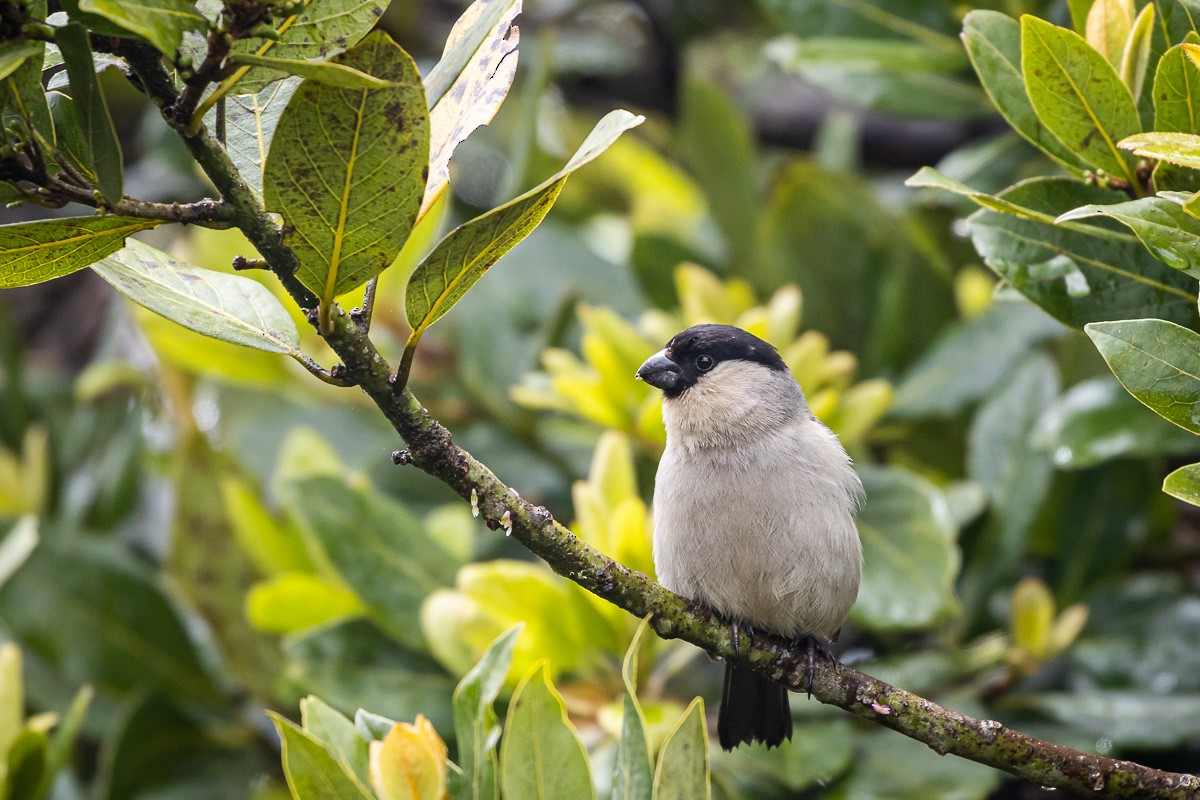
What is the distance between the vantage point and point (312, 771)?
190 centimetres

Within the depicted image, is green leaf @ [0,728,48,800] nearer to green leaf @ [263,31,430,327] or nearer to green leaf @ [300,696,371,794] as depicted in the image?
green leaf @ [300,696,371,794]

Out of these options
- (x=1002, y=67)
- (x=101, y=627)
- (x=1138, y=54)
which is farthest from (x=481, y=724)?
(x=101, y=627)

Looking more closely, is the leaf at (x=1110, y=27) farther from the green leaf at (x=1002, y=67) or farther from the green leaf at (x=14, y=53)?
the green leaf at (x=14, y=53)

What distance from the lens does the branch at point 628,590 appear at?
4.85ft

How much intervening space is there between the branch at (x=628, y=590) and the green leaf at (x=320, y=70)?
5.1 inches

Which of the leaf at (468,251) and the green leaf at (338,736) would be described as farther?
the green leaf at (338,736)

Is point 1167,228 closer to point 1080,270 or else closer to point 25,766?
point 1080,270

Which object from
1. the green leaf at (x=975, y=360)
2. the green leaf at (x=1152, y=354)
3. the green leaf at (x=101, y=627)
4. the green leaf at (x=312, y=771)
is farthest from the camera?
the green leaf at (x=101, y=627)

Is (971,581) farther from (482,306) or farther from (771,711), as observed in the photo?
(482,306)

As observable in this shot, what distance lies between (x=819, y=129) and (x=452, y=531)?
10.6 ft

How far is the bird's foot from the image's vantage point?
2.11 meters

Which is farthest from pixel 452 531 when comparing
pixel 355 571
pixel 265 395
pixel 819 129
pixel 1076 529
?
pixel 819 129

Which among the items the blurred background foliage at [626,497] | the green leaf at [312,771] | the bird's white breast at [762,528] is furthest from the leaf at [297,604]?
the green leaf at [312,771]

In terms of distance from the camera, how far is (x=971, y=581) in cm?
331
